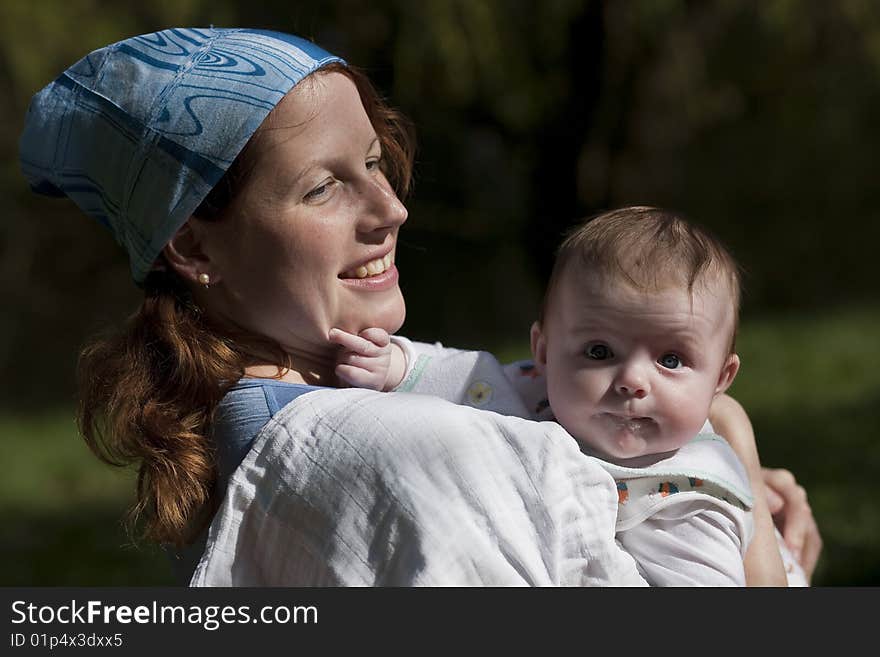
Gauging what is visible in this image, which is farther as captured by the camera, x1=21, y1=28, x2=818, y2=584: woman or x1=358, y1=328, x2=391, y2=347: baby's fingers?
x1=358, y1=328, x2=391, y2=347: baby's fingers

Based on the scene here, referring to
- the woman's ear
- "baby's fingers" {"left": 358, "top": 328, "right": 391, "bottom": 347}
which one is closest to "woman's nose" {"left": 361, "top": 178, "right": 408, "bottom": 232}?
"baby's fingers" {"left": 358, "top": 328, "right": 391, "bottom": 347}

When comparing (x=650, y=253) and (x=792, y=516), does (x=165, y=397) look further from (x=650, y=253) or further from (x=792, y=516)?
(x=792, y=516)

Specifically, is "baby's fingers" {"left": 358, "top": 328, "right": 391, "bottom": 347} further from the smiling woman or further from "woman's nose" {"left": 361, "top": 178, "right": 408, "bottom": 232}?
"woman's nose" {"left": 361, "top": 178, "right": 408, "bottom": 232}

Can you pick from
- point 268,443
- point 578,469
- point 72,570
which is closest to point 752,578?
point 578,469

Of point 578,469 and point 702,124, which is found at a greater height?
point 578,469

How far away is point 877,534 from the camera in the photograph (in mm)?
5934

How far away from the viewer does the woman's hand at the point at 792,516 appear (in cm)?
281

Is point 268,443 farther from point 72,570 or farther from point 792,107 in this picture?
point 792,107

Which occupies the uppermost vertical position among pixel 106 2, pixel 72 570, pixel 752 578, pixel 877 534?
pixel 752 578

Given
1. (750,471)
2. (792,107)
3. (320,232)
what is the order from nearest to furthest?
(320,232) → (750,471) → (792,107)

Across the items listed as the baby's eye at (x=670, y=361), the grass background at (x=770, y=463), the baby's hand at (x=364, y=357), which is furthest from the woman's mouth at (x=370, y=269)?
the grass background at (x=770, y=463)

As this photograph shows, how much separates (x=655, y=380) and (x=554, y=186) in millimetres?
6058

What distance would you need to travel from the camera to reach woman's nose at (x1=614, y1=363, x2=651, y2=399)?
6.93 feet

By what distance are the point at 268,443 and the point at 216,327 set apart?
0.37 meters
